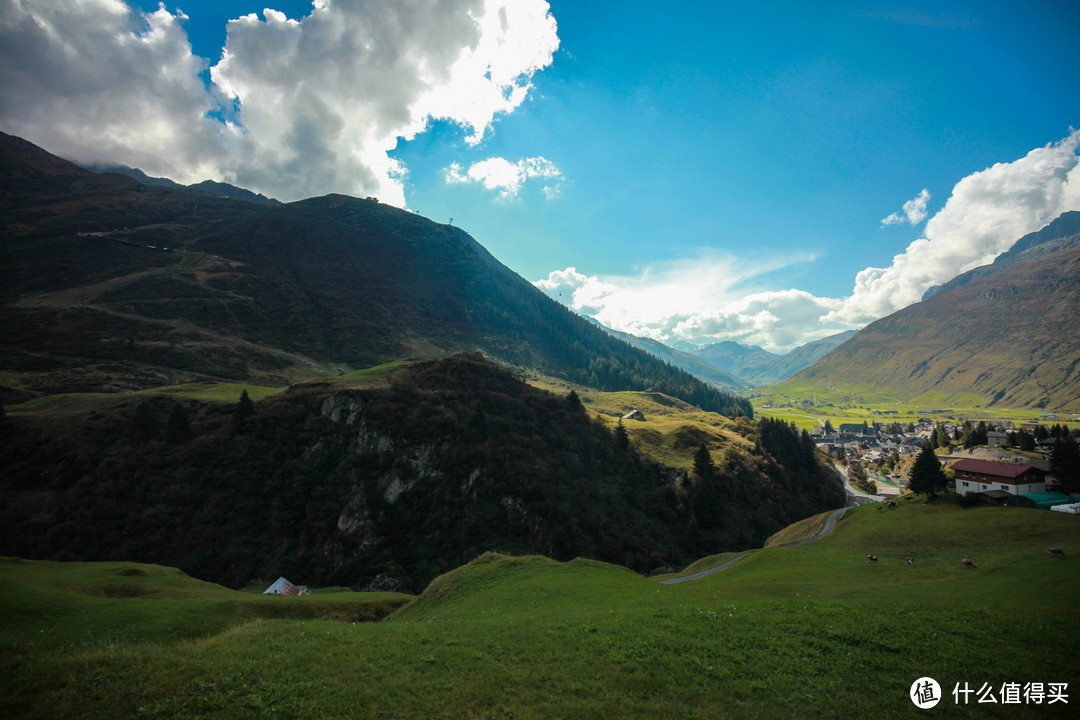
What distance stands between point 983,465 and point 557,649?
196ft

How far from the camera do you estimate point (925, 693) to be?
1206 cm

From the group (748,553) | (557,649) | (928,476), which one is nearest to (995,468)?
(928,476)

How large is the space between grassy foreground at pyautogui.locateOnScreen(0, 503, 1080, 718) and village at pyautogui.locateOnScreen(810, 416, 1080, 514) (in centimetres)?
2257

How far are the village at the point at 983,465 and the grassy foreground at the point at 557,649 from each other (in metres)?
22.6

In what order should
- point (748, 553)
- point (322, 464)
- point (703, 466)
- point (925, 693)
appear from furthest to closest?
point (703, 466)
point (322, 464)
point (748, 553)
point (925, 693)

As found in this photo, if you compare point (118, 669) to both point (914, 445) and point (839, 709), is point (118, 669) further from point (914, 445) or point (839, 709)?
point (914, 445)

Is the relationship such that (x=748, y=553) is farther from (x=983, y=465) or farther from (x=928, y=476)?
(x=983, y=465)

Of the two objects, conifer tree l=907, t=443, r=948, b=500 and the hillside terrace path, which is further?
conifer tree l=907, t=443, r=948, b=500

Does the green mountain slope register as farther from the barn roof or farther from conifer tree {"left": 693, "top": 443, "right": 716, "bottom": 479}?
the barn roof

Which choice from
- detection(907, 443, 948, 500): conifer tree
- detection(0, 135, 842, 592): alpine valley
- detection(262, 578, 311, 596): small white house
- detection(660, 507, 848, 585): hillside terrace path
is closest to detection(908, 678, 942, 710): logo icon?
detection(660, 507, 848, 585): hillside terrace path

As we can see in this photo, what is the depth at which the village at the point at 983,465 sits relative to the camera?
42.5m

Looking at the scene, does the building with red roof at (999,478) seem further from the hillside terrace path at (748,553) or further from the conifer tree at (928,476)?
the hillside terrace path at (748,553)

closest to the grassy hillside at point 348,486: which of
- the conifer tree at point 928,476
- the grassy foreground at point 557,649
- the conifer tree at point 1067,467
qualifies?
the grassy foreground at point 557,649

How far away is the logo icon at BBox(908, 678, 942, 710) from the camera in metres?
11.6
